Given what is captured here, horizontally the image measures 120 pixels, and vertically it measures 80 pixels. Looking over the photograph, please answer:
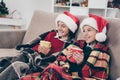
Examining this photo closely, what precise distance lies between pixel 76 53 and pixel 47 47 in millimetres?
414

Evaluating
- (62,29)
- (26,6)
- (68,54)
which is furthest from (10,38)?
(26,6)

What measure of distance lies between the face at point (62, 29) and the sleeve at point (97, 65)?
1.44ft

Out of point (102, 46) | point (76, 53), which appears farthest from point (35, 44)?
point (102, 46)

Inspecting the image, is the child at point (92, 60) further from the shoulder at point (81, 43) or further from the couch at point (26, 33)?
the couch at point (26, 33)

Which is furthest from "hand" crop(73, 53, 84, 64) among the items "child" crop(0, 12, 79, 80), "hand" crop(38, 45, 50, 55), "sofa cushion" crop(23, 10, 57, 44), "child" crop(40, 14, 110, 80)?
"sofa cushion" crop(23, 10, 57, 44)

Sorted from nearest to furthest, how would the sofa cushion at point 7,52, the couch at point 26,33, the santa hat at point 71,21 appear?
the santa hat at point 71,21
the sofa cushion at point 7,52
the couch at point 26,33

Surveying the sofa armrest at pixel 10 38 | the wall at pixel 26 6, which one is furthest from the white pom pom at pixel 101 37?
the wall at pixel 26 6

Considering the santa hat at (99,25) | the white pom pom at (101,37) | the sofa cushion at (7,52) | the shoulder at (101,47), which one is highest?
the santa hat at (99,25)

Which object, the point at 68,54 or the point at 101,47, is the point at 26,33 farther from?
the point at 101,47

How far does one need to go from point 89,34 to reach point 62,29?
0.33m

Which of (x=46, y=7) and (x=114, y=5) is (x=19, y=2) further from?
(x=114, y=5)

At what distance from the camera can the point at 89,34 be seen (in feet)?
5.25

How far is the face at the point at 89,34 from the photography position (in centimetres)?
159

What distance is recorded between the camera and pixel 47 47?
1902 mm
